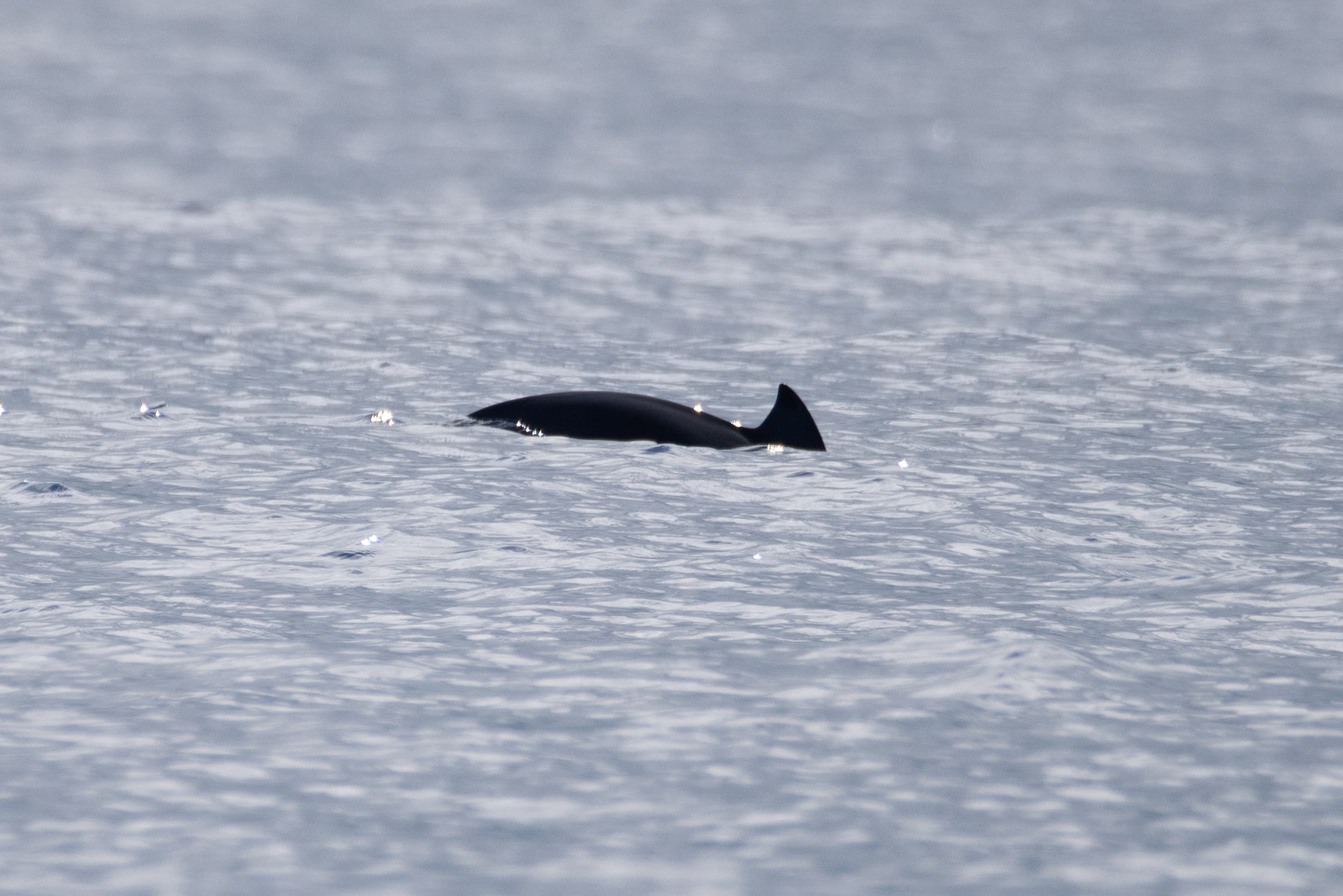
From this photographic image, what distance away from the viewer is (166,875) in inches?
297

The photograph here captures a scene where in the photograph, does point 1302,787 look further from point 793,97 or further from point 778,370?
point 793,97

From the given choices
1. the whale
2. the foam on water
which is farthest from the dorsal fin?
the foam on water

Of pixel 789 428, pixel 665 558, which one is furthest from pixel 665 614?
pixel 789 428

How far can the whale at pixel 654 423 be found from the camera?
1609 centimetres

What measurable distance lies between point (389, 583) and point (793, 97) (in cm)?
6660

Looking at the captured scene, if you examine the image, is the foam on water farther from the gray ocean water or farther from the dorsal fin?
the dorsal fin

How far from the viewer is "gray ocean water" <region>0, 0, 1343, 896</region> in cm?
813

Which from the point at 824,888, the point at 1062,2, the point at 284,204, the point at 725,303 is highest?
the point at 1062,2

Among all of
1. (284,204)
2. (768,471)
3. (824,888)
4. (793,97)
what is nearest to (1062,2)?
(793,97)

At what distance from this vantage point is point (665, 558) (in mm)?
12875

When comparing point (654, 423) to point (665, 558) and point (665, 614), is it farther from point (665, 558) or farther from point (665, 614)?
point (665, 614)

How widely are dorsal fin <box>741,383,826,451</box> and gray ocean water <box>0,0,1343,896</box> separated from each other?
344mm

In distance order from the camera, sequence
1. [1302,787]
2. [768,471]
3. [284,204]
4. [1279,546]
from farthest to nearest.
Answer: [284,204]
[768,471]
[1279,546]
[1302,787]

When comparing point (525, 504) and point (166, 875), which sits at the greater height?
point (525, 504)
